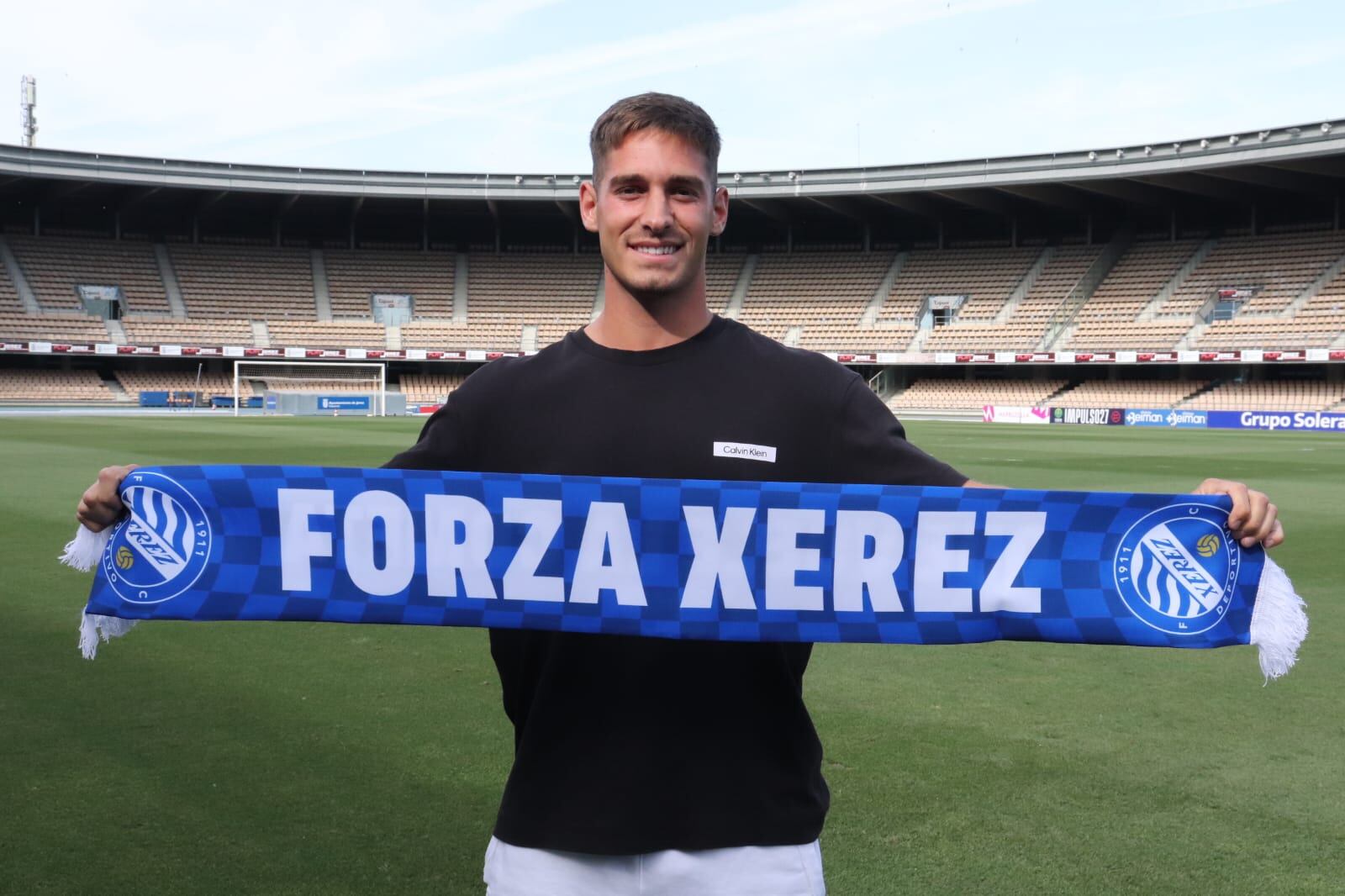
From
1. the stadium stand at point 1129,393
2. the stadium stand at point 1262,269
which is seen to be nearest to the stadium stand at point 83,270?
the stadium stand at point 1129,393

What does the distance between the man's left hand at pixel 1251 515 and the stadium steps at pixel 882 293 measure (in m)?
55.6

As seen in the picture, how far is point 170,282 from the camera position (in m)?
57.8

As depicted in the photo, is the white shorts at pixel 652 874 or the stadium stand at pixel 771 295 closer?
the white shorts at pixel 652 874

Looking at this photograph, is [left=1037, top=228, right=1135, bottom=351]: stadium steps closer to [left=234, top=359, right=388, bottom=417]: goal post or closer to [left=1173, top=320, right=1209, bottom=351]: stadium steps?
[left=1173, top=320, right=1209, bottom=351]: stadium steps

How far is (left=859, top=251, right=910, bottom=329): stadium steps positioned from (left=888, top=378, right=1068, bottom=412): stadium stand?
4034mm

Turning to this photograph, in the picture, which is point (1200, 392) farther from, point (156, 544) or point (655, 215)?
Result: point (156, 544)

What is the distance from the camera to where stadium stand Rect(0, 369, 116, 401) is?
168ft

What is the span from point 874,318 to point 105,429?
3747 centimetres

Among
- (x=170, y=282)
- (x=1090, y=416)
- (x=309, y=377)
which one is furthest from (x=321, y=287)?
(x=1090, y=416)

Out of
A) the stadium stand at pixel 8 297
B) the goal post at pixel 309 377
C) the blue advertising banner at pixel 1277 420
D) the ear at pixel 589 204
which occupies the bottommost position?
the ear at pixel 589 204

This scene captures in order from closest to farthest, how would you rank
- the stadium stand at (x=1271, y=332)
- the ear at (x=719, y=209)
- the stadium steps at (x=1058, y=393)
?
the ear at (x=719, y=209), the stadium stand at (x=1271, y=332), the stadium steps at (x=1058, y=393)

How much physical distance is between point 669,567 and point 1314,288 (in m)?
54.5

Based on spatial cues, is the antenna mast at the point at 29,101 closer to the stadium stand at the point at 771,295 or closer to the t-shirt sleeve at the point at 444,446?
the stadium stand at the point at 771,295

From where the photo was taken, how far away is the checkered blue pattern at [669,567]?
7.85ft
